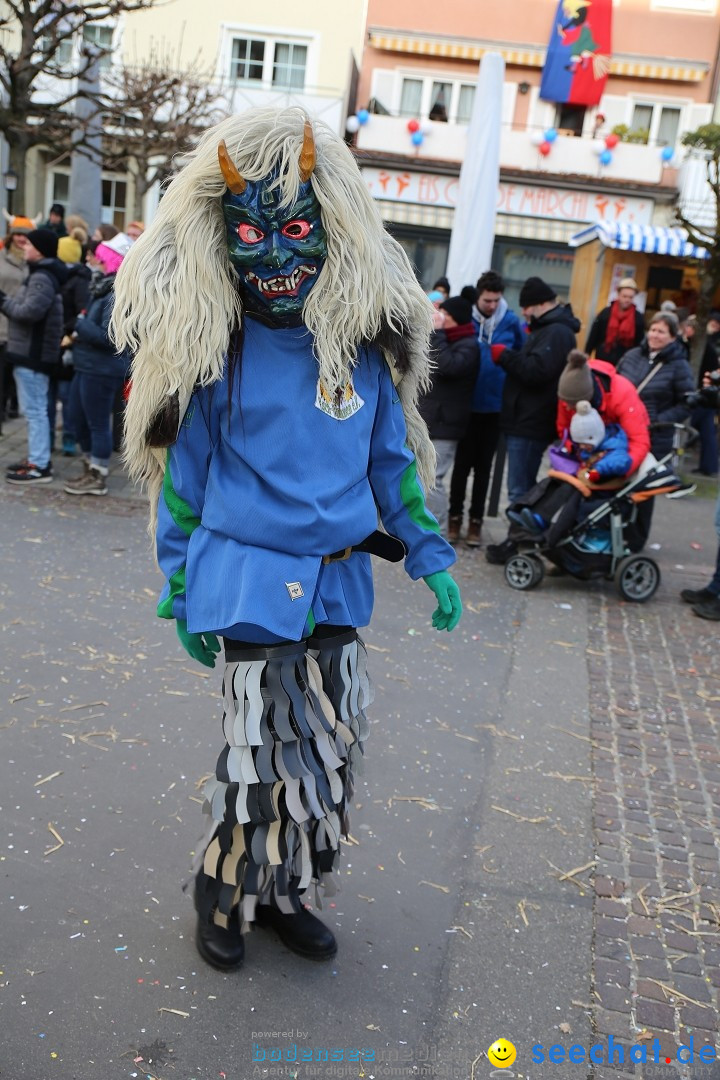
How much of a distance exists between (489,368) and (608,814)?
13.8 ft

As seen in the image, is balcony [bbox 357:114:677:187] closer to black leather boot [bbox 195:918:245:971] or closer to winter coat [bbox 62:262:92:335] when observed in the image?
winter coat [bbox 62:262:92:335]

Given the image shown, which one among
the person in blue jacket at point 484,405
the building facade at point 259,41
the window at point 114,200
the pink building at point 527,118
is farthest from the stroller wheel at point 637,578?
the window at point 114,200

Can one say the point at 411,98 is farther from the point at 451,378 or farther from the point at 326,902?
the point at 326,902

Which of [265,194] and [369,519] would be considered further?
[369,519]

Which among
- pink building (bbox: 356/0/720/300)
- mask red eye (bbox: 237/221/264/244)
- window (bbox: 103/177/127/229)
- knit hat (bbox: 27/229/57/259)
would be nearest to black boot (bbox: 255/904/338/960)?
mask red eye (bbox: 237/221/264/244)

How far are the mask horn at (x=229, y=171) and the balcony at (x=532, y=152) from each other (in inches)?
808

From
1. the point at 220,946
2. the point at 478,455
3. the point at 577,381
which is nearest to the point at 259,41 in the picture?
the point at 478,455

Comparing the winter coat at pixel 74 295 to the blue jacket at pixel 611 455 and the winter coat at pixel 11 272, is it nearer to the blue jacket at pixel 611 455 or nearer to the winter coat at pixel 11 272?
the winter coat at pixel 11 272

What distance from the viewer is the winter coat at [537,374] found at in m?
6.82

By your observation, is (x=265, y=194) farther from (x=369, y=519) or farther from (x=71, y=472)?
(x=71, y=472)

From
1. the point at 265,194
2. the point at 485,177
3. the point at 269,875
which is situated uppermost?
the point at 485,177

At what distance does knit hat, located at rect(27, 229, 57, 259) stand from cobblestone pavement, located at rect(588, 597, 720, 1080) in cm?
478

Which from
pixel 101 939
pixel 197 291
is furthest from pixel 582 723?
pixel 197 291

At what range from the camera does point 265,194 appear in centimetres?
229
